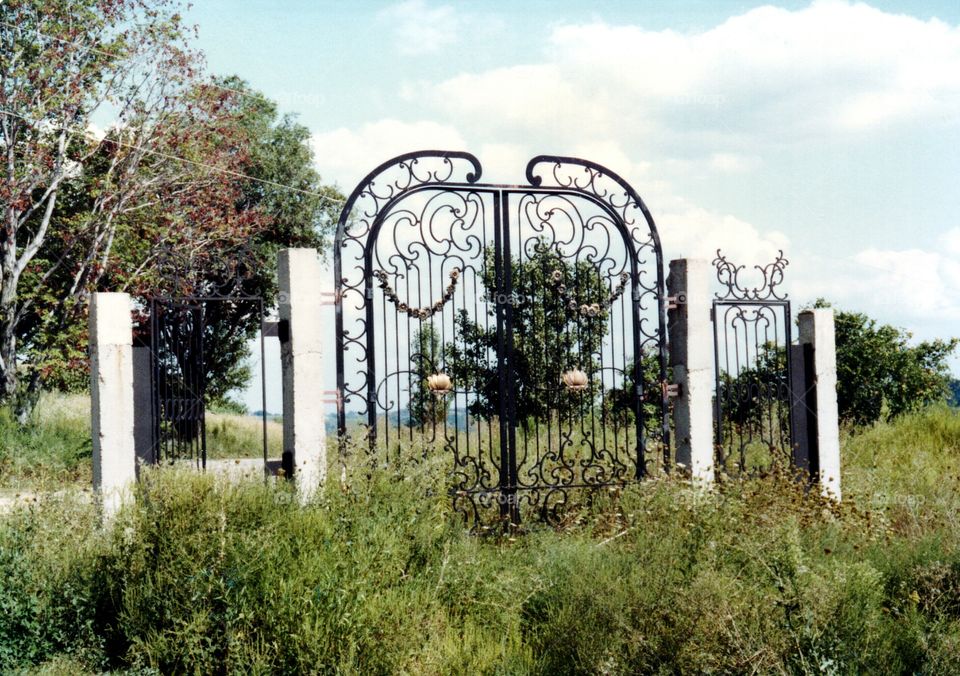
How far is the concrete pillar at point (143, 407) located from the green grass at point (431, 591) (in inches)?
33.9

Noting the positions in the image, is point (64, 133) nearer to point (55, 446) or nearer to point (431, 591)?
point (55, 446)

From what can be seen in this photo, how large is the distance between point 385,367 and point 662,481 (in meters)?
2.61

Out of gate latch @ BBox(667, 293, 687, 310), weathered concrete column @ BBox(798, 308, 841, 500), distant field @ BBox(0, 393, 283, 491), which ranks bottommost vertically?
distant field @ BBox(0, 393, 283, 491)

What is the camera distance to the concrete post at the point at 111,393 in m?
7.54

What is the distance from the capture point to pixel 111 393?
→ 760 cm

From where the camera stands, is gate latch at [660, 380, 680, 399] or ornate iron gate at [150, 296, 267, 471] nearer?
ornate iron gate at [150, 296, 267, 471]

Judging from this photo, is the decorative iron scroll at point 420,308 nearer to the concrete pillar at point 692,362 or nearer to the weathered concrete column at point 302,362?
the weathered concrete column at point 302,362

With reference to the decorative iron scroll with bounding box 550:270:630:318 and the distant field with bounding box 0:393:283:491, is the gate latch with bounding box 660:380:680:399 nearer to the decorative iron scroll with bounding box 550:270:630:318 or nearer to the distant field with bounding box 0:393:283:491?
the decorative iron scroll with bounding box 550:270:630:318

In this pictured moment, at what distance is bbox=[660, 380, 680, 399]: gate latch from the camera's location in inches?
341

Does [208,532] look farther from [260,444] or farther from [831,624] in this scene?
[260,444]

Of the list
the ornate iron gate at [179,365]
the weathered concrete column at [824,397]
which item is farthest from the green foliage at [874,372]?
the ornate iron gate at [179,365]

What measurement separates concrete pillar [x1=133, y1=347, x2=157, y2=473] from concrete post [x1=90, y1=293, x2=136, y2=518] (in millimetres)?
91

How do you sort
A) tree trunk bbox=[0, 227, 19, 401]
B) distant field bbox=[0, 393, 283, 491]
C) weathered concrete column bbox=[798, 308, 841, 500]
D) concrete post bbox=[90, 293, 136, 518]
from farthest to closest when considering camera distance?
tree trunk bbox=[0, 227, 19, 401] < distant field bbox=[0, 393, 283, 491] < weathered concrete column bbox=[798, 308, 841, 500] < concrete post bbox=[90, 293, 136, 518]

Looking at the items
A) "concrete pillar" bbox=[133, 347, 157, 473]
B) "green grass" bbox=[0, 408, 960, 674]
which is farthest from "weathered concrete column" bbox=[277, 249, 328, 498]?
"green grass" bbox=[0, 408, 960, 674]
